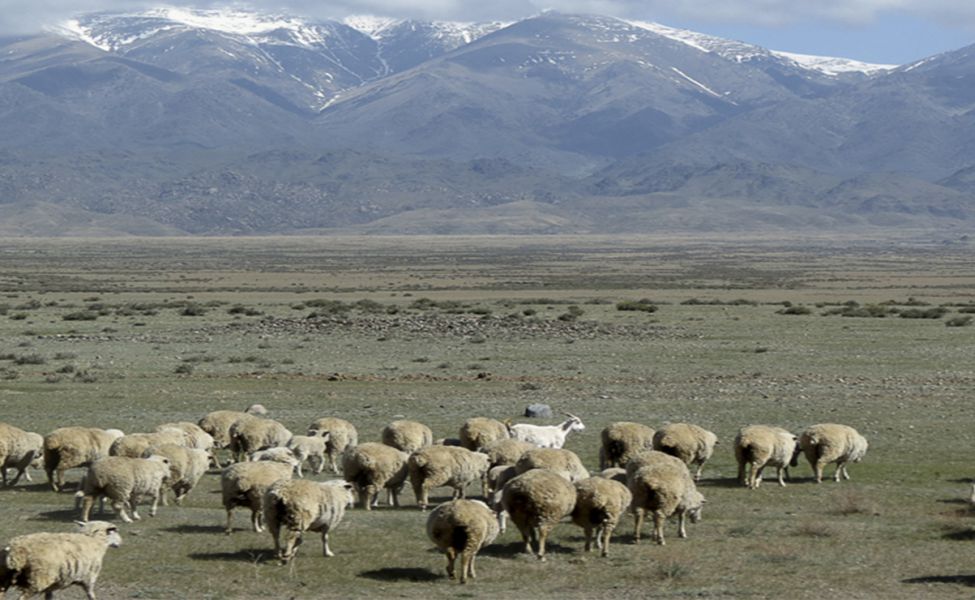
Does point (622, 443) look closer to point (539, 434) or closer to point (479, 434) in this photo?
point (539, 434)

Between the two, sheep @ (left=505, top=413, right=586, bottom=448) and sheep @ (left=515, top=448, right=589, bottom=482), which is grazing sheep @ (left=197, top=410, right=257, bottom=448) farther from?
sheep @ (left=515, top=448, right=589, bottom=482)

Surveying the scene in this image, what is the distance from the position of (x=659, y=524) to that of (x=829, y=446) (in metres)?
5.61

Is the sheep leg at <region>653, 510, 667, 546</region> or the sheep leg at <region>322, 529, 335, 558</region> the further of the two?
the sheep leg at <region>653, 510, 667, 546</region>

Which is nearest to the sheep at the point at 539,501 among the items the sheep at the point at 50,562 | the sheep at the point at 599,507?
the sheep at the point at 599,507

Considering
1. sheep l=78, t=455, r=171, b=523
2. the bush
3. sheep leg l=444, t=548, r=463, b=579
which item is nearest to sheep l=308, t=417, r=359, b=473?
sheep l=78, t=455, r=171, b=523

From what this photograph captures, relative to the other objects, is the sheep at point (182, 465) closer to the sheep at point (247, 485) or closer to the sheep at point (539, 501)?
the sheep at point (247, 485)

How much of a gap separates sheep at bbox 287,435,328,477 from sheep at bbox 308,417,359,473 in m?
0.21

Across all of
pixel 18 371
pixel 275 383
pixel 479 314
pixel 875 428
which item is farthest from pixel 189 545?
pixel 479 314

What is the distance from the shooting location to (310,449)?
22.5 metres

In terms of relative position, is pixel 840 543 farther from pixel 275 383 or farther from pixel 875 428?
pixel 275 383

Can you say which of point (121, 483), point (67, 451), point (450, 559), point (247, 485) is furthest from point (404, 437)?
point (450, 559)

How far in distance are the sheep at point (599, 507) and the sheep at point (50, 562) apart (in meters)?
5.76

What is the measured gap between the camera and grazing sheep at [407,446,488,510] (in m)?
19.2

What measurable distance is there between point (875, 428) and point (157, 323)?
3662 cm
